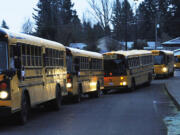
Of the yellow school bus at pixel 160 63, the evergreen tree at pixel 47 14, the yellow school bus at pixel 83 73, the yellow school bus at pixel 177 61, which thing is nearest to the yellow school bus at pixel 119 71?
the yellow school bus at pixel 83 73

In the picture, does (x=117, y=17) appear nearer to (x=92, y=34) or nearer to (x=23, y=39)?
(x=92, y=34)

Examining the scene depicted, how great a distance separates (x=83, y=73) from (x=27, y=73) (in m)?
10.3

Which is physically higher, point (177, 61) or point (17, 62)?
point (177, 61)

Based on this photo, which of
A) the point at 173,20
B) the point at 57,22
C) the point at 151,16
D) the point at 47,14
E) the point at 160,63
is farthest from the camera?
the point at 151,16

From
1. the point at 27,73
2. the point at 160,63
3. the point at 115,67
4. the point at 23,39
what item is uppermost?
the point at 23,39

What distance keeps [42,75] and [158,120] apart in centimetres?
417

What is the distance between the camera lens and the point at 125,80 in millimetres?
30625

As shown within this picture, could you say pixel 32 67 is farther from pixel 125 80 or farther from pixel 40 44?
pixel 125 80

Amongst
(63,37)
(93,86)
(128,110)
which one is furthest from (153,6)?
(128,110)

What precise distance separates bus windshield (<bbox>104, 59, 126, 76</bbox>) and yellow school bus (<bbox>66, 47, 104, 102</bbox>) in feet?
5.62

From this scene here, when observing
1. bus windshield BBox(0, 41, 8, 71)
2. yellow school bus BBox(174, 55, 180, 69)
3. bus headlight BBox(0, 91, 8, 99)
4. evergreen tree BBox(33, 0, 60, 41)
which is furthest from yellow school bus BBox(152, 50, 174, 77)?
bus headlight BBox(0, 91, 8, 99)

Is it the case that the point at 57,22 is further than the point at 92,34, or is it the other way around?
the point at 57,22

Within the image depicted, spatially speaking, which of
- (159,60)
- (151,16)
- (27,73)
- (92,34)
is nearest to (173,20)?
(151,16)

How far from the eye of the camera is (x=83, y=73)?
23.6 metres
